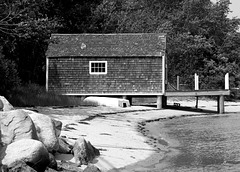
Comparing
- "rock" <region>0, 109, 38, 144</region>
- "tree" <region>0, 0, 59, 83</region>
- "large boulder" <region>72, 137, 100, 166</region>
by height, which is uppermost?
"tree" <region>0, 0, 59, 83</region>

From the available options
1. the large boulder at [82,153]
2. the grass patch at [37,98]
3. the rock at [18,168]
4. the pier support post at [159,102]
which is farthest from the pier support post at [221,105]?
the rock at [18,168]

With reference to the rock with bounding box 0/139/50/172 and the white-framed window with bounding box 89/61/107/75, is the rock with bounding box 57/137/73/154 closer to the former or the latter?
the rock with bounding box 0/139/50/172

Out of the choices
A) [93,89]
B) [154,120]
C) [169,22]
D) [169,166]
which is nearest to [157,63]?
[93,89]

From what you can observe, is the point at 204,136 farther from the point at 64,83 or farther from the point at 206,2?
the point at 206,2

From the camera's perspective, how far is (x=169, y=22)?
62.9m

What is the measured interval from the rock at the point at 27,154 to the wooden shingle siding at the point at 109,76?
24524 millimetres

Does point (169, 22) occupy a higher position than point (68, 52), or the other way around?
point (169, 22)

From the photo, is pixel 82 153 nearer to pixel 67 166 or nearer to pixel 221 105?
pixel 67 166

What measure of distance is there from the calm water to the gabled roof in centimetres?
987

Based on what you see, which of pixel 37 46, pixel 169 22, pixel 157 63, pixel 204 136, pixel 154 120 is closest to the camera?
pixel 204 136

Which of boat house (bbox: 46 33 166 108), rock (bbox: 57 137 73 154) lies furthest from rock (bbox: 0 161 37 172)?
boat house (bbox: 46 33 166 108)

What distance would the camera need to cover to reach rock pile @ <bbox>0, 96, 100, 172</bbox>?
1079cm

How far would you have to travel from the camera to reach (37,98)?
104 feet

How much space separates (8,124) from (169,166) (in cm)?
432
